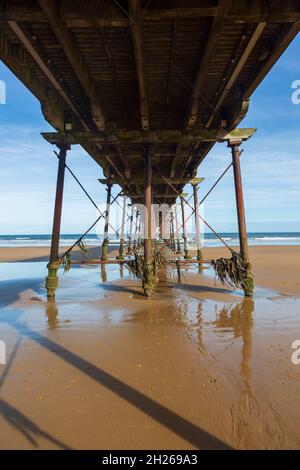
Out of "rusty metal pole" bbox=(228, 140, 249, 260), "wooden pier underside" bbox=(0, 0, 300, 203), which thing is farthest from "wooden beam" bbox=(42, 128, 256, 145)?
"rusty metal pole" bbox=(228, 140, 249, 260)

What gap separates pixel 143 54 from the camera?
187 inches

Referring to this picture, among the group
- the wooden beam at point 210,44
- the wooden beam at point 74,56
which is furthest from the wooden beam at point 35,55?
the wooden beam at point 210,44

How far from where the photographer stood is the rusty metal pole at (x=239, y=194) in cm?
736

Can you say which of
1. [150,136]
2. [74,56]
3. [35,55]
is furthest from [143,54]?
[150,136]

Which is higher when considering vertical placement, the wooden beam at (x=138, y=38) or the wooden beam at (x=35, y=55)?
the wooden beam at (x=35, y=55)

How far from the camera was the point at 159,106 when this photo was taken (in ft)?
23.9

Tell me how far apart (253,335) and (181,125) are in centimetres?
621

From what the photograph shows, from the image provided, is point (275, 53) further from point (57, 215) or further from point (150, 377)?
point (57, 215)

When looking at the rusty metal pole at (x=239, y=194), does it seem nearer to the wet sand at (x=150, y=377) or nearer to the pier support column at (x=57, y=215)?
the wet sand at (x=150, y=377)

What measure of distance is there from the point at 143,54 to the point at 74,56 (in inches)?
44.6

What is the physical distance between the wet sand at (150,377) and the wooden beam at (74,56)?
14.3 feet
